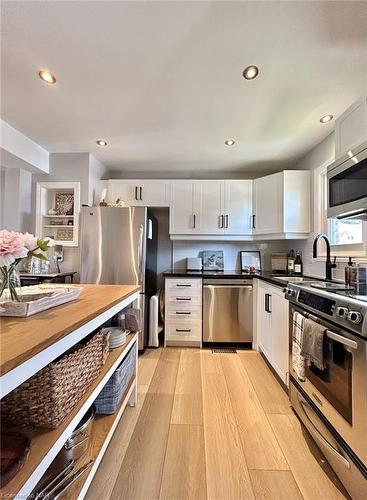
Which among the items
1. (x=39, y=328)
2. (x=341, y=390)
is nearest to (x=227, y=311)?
(x=341, y=390)

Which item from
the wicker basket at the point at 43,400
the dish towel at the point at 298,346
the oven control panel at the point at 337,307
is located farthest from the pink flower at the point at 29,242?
the dish towel at the point at 298,346

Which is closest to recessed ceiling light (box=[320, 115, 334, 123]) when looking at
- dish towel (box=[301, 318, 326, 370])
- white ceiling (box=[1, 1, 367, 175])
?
white ceiling (box=[1, 1, 367, 175])

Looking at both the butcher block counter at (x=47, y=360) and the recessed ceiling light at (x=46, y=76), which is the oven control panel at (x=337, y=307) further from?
the recessed ceiling light at (x=46, y=76)

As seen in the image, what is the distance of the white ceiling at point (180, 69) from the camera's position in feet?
4.44

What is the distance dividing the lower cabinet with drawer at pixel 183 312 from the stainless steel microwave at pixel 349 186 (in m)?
1.83

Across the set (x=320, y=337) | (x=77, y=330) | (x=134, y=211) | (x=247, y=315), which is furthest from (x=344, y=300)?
(x=134, y=211)

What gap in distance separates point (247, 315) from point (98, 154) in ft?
9.38

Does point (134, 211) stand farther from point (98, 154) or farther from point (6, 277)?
point (6, 277)

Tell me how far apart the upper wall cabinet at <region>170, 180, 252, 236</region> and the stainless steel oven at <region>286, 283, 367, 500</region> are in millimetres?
1982

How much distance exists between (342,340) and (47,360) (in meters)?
1.33

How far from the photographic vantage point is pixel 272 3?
128cm

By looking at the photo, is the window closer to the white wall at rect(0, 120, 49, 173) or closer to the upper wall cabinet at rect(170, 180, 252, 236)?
the upper wall cabinet at rect(170, 180, 252, 236)

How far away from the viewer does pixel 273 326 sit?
96.9 inches

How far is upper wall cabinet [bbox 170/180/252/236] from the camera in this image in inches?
138
